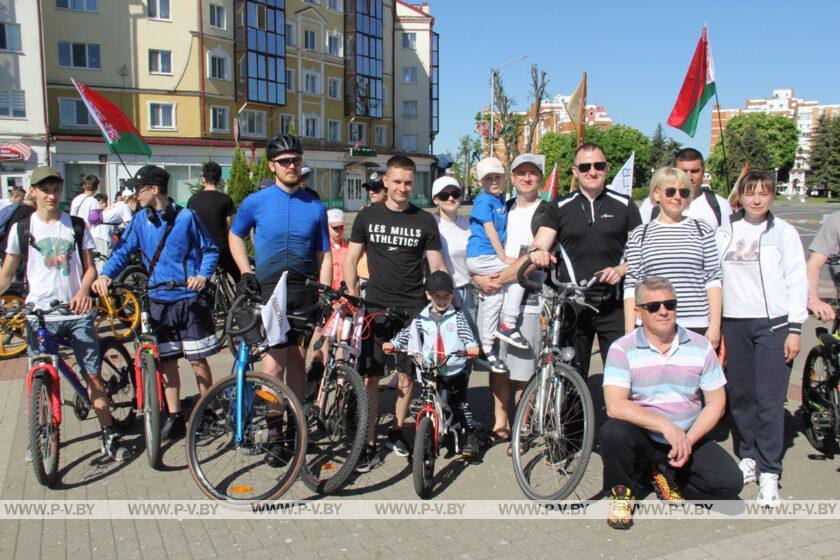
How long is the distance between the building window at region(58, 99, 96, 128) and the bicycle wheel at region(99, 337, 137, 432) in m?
37.3

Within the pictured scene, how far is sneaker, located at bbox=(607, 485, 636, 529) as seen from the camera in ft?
13.4

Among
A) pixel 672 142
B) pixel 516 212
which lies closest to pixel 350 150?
pixel 516 212

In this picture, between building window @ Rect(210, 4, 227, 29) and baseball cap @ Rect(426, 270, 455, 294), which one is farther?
building window @ Rect(210, 4, 227, 29)

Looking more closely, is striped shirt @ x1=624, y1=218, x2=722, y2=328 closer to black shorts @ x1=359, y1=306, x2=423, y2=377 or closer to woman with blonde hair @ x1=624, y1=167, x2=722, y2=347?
woman with blonde hair @ x1=624, y1=167, x2=722, y2=347

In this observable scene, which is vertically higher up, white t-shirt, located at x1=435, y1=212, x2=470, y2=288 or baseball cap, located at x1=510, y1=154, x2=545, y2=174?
baseball cap, located at x1=510, y1=154, x2=545, y2=174

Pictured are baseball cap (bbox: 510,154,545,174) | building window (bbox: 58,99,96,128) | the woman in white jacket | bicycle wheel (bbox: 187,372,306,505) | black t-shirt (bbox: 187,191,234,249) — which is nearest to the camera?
bicycle wheel (bbox: 187,372,306,505)

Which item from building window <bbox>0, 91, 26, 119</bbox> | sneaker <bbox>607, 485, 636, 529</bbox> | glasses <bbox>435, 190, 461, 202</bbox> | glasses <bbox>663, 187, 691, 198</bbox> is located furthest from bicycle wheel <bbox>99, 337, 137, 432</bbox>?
building window <bbox>0, 91, 26, 119</bbox>

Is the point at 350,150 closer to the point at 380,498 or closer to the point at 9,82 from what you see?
the point at 9,82

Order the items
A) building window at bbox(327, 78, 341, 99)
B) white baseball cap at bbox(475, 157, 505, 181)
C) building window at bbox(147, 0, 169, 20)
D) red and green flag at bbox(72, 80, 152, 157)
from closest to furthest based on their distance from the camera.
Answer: white baseball cap at bbox(475, 157, 505, 181) < red and green flag at bbox(72, 80, 152, 157) < building window at bbox(147, 0, 169, 20) < building window at bbox(327, 78, 341, 99)

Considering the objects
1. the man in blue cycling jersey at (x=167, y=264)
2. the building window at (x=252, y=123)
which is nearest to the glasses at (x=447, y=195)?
the man in blue cycling jersey at (x=167, y=264)

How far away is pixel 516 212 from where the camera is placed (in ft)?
18.4

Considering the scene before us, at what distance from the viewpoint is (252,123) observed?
1882 inches

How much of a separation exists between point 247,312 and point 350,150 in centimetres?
5086

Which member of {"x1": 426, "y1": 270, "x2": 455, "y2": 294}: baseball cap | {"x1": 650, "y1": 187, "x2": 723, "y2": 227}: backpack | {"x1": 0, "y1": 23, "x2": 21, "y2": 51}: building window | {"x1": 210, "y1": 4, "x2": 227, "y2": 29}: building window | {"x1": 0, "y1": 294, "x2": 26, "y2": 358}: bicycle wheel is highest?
{"x1": 210, "y1": 4, "x2": 227, "y2": 29}: building window
